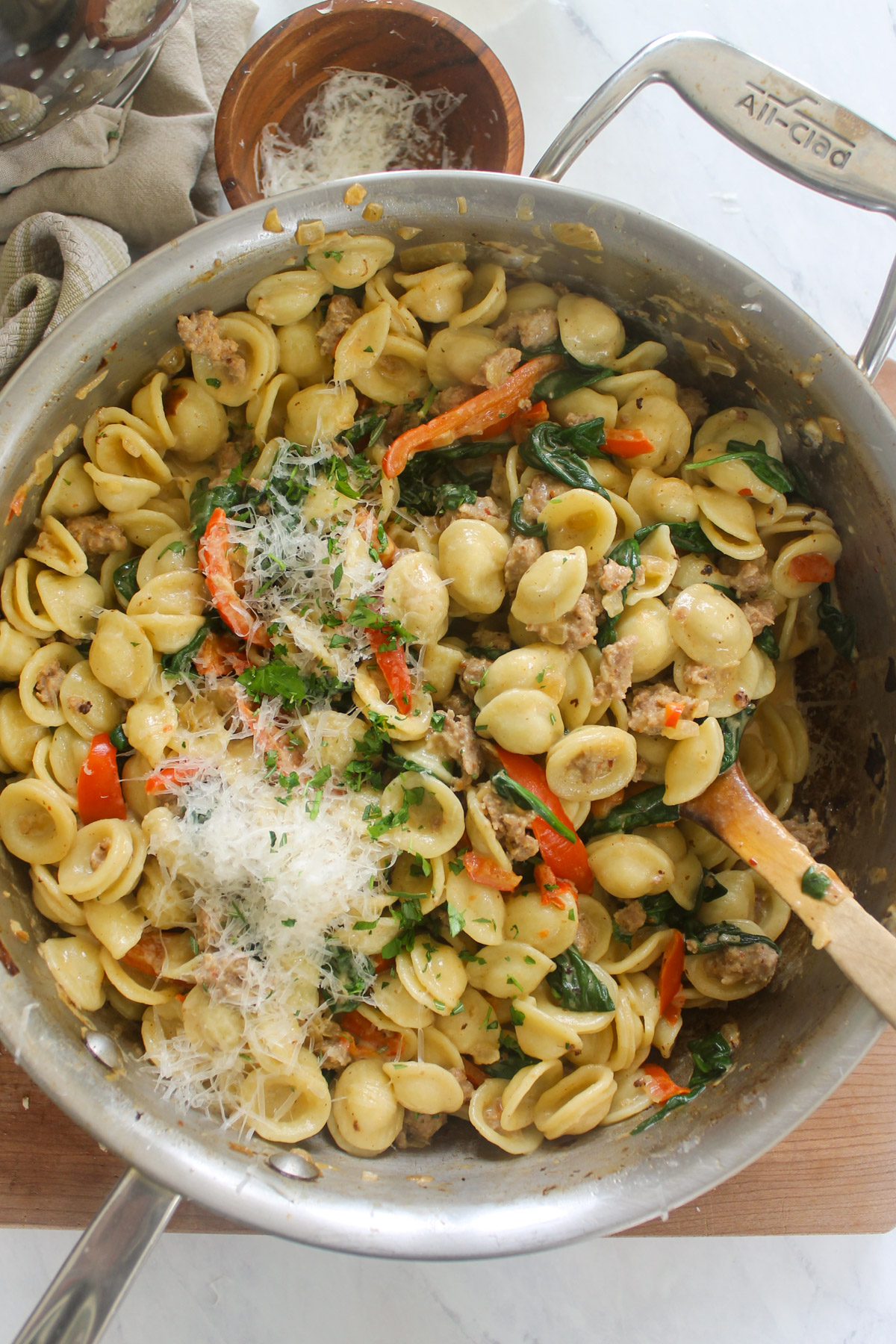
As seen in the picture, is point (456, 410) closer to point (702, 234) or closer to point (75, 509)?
point (75, 509)

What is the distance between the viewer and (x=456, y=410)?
2961 millimetres

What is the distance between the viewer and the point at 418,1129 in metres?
→ 2.95

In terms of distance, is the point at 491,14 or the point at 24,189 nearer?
the point at 24,189

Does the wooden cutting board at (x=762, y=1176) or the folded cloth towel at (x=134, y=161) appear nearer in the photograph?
the wooden cutting board at (x=762, y=1176)

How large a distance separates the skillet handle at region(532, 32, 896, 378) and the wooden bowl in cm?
65

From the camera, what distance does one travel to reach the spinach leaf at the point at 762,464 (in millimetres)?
2975

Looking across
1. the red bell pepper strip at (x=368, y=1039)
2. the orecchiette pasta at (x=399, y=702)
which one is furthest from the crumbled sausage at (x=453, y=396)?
the red bell pepper strip at (x=368, y=1039)

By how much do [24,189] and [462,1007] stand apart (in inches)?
124

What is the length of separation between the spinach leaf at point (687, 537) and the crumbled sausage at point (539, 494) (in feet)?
0.93

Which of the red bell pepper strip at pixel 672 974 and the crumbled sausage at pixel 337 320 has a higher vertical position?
the crumbled sausage at pixel 337 320

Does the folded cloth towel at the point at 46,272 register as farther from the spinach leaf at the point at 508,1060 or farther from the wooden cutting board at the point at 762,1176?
the spinach leaf at the point at 508,1060

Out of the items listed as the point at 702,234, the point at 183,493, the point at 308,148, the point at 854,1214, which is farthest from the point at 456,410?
the point at 854,1214

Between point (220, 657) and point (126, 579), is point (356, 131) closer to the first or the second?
point (126, 579)

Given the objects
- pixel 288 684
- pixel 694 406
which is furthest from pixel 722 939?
pixel 694 406
